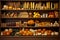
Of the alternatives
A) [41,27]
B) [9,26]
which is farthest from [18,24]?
[41,27]

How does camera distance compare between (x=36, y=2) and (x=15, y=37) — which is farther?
(x=36, y=2)

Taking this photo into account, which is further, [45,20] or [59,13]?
[45,20]

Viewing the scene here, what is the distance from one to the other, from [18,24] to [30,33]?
52cm

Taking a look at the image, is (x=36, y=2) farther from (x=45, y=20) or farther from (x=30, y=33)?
(x=30, y=33)

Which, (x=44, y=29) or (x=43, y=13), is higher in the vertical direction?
(x=43, y=13)

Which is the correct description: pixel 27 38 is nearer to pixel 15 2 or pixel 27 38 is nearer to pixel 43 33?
pixel 43 33

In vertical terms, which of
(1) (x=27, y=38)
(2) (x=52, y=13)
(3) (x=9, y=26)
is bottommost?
(1) (x=27, y=38)

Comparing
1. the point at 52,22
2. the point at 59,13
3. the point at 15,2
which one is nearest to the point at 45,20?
the point at 52,22

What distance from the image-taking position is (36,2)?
6258 mm

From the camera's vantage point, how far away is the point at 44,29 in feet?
20.1

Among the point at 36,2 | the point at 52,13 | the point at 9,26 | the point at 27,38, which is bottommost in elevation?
the point at 27,38

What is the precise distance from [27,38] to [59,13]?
1344 mm

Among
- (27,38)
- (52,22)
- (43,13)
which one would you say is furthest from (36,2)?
(27,38)

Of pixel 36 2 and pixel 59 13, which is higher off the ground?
pixel 36 2
